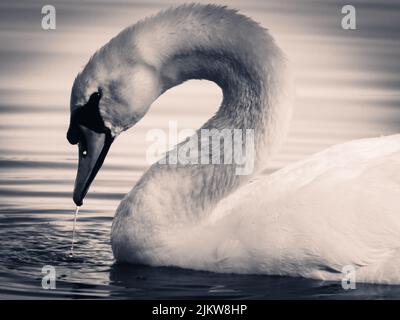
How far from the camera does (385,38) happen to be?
53.7 ft

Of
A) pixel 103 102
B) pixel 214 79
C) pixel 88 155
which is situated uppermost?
pixel 214 79

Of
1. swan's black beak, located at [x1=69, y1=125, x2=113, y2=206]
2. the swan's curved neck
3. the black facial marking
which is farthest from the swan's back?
the black facial marking

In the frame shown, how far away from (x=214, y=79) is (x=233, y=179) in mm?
677

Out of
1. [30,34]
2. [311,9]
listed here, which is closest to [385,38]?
[311,9]

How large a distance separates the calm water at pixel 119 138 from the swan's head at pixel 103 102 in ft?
2.32

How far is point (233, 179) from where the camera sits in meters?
8.90

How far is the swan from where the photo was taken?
8.25m

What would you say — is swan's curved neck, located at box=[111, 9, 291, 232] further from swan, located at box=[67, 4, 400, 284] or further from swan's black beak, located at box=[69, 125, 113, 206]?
swan's black beak, located at box=[69, 125, 113, 206]

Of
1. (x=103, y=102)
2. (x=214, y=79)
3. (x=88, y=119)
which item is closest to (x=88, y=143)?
(x=88, y=119)

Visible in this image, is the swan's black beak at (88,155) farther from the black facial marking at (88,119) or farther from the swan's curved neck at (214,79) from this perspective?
the swan's curved neck at (214,79)

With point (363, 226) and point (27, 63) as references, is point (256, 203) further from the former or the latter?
point (27, 63)

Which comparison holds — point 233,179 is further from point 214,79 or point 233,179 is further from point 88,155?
point 88,155

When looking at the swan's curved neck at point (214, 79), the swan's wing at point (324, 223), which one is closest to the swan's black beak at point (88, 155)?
the swan's curved neck at point (214, 79)

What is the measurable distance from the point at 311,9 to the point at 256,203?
9.48 metres
